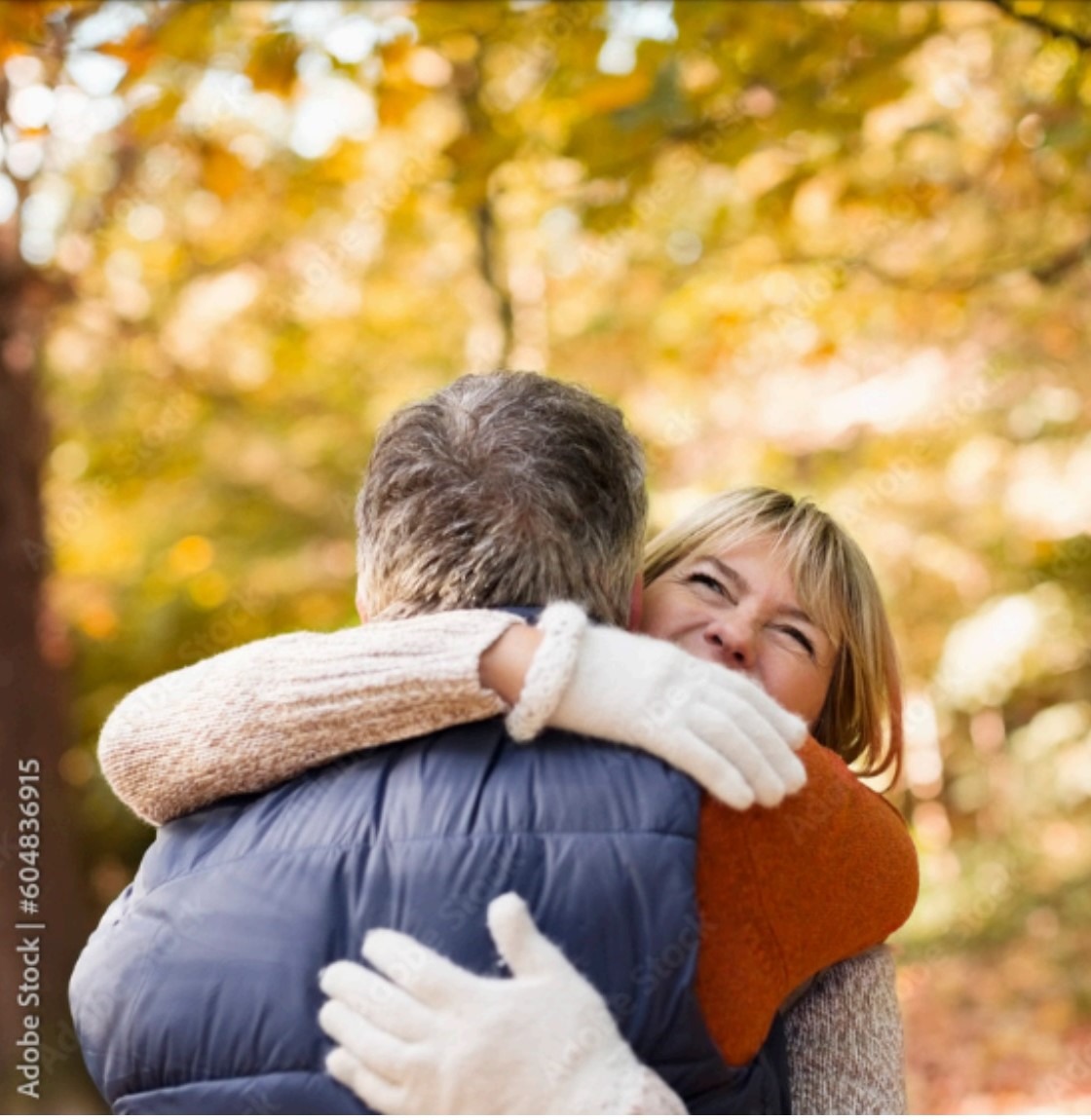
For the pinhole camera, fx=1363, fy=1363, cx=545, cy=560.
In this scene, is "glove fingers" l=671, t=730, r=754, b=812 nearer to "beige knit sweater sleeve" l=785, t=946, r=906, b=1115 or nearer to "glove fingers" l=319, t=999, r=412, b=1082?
"glove fingers" l=319, t=999, r=412, b=1082

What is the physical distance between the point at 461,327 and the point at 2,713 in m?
4.88

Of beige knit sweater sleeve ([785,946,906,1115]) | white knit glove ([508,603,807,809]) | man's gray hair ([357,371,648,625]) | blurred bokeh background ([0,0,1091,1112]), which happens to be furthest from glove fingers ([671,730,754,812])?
blurred bokeh background ([0,0,1091,1112])

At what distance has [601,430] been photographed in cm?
158

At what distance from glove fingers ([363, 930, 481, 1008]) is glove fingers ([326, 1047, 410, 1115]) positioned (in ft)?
0.28

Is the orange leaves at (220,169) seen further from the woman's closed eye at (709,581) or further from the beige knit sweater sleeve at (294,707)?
the beige knit sweater sleeve at (294,707)

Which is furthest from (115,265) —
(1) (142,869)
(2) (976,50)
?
(1) (142,869)

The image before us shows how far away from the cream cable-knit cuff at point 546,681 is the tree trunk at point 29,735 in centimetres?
515

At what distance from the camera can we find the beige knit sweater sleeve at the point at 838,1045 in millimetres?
1733

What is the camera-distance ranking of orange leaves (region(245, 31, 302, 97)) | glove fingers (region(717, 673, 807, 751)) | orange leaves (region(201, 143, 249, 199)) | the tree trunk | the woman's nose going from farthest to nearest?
the tree trunk < orange leaves (region(201, 143, 249, 199)) < orange leaves (region(245, 31, 302, 97)) < the woman's nose < glove fingers (region(717, 673, 807, 751))

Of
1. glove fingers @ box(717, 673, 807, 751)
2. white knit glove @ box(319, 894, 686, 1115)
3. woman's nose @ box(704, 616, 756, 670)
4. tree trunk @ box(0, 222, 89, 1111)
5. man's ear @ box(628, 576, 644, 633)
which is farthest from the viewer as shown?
tree trunk @ box(0, 222, 89, 1111)

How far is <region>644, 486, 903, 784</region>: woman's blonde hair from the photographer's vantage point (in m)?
2.20

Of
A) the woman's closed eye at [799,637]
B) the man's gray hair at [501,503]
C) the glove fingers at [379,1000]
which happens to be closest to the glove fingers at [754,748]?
the man's gray hair at [501,503]

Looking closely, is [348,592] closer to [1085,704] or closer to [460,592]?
[1085,704]

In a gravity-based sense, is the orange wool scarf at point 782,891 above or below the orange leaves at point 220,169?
below
